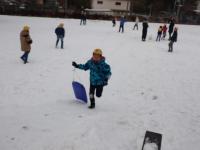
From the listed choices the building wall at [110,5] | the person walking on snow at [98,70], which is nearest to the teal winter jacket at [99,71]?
the person walking on snow at [98,70]

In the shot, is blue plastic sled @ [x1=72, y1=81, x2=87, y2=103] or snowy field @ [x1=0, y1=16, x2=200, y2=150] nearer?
snowy field @ [x1=0, y1=16, x2=200, y2=150]

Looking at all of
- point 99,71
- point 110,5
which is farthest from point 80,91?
point 110,5

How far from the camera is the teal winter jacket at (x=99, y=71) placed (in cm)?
595

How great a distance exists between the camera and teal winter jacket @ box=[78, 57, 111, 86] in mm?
5953

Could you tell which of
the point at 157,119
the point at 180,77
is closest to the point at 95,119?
the point at 157,119

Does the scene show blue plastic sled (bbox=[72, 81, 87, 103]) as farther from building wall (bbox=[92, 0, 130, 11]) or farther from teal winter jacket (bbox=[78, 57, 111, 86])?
building wall (bbox=[92, 0, 130, 11])

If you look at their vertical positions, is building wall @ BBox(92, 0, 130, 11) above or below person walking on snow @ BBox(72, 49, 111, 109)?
above

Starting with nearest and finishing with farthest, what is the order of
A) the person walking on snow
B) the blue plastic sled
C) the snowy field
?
the snowy field, the person walking on snow, the blue plastic sled

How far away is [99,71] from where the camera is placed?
19.7 feet

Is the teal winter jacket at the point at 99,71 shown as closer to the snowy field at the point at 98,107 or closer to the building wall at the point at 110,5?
the snowy field at the point at 98,107

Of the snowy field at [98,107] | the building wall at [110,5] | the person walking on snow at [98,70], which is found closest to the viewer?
the snowy field at [98,107]

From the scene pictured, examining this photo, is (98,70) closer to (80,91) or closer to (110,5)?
(80,91)

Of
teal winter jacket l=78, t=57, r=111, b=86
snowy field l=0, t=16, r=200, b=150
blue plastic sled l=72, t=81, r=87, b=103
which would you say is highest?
teal winter jacket l=78, t=57, r=111, b=86

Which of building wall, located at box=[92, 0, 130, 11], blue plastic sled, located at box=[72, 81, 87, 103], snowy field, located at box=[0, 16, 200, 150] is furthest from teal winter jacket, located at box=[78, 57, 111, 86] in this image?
building wall, located at box=[92, 0, 130, 11]
